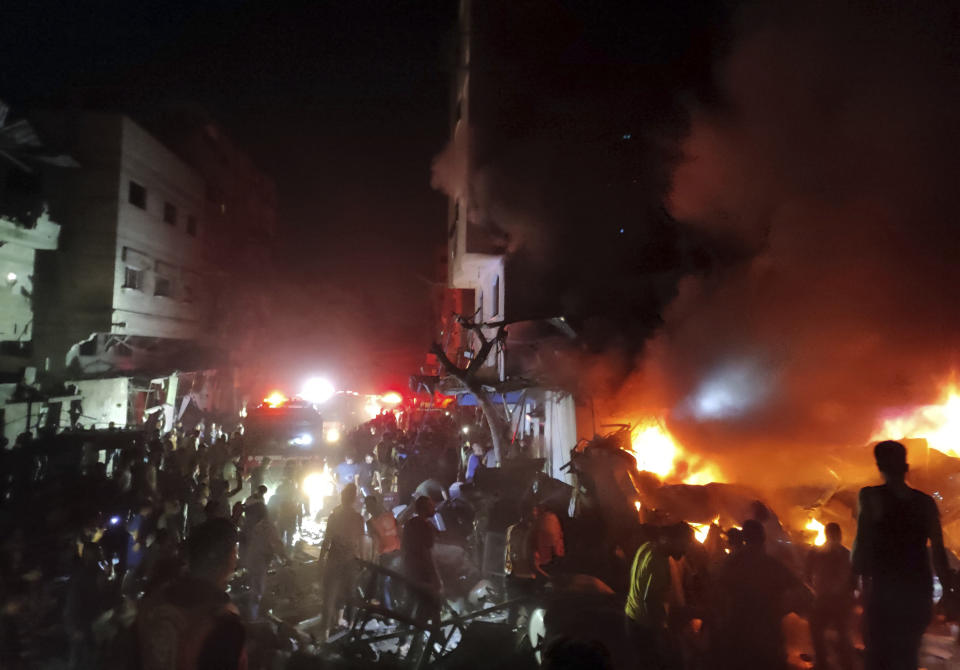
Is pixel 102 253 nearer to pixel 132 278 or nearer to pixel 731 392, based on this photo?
pixel 132 278

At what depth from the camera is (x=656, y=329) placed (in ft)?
42.5

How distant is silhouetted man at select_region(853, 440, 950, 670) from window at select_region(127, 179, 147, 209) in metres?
25.7

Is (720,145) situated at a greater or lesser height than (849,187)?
greater

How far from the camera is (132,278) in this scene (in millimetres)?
22625

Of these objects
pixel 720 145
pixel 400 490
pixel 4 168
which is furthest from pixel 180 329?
pixel 720 145

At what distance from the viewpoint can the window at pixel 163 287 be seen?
80.7 ft

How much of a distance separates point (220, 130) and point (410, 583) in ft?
114

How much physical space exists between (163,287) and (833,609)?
27.5m

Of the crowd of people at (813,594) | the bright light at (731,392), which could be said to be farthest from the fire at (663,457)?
the crowd of people at (813,594)

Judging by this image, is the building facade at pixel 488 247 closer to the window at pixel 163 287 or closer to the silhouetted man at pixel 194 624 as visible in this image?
the silhouetted man at pixel 194 624

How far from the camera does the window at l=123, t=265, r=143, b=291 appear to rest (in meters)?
21.9

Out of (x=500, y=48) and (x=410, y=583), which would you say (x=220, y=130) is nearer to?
(x=500, y=48)

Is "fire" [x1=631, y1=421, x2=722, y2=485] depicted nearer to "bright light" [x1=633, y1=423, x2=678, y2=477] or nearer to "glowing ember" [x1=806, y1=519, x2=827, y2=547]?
"bright light" [x1=633, y1=423, x2=678, y2=477]

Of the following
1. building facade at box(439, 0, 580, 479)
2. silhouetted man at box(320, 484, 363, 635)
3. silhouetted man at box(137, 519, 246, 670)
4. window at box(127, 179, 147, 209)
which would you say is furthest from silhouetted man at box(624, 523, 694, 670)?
window at box(127, 179, 147, 209)
